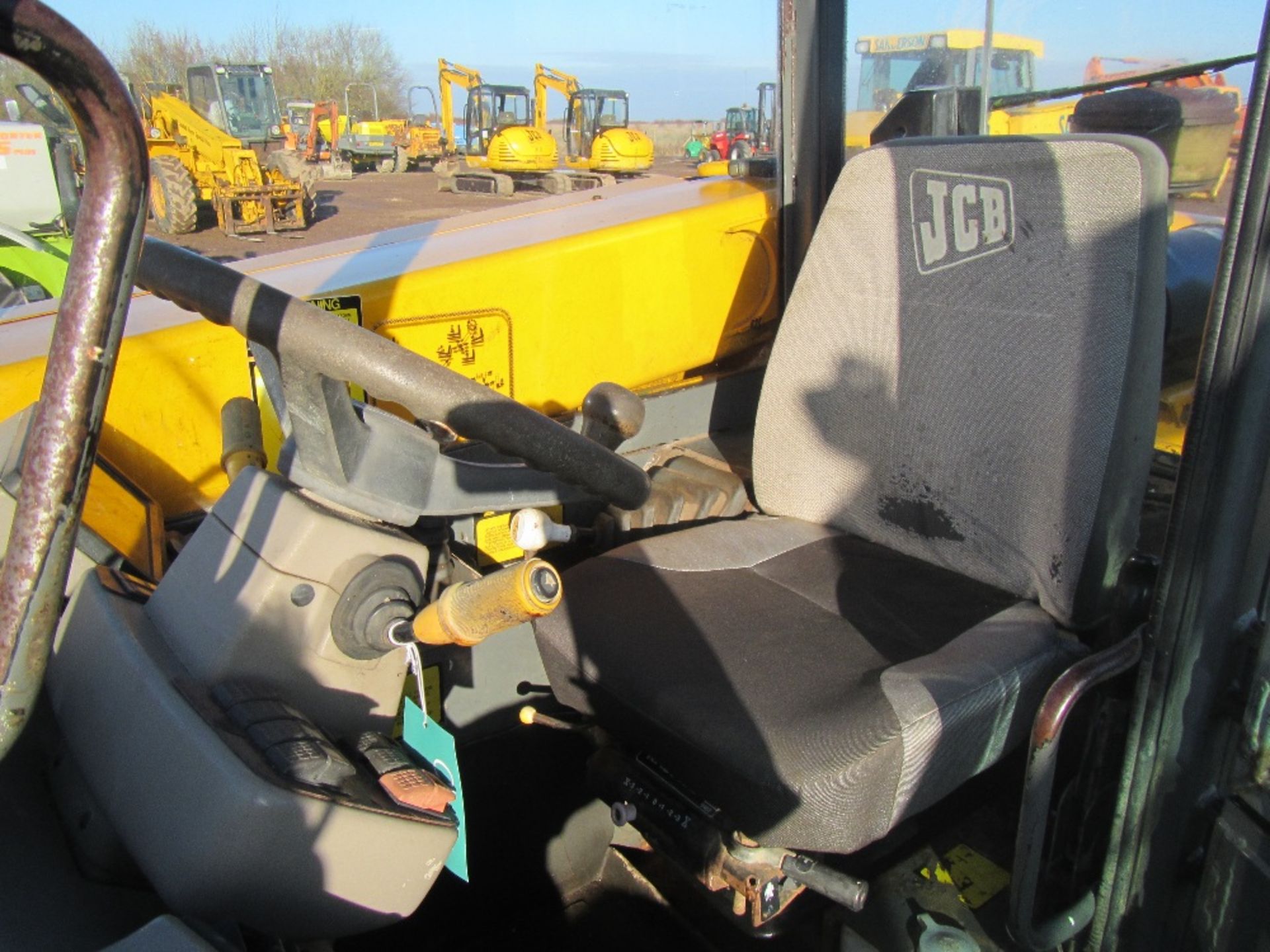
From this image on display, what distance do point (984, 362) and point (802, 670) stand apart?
0.48m

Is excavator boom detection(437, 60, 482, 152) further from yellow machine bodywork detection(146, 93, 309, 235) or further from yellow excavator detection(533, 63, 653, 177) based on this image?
yellow machine bodywork detection(146, 93, 309, 235)

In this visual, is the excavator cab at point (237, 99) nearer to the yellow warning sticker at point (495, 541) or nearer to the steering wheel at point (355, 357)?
the yellow warning sticker at point (495, 541)

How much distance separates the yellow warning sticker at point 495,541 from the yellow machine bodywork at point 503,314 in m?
0.21

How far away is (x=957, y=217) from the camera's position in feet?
4.53

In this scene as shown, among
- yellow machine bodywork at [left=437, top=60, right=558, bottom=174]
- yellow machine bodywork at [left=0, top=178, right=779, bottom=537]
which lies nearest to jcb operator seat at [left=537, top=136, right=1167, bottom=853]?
yellow machine bodywork at [left=0, top=178, right=779, bottom=537]

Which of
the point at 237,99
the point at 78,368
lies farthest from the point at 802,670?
the point at 237,99

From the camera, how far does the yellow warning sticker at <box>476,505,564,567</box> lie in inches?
62.8

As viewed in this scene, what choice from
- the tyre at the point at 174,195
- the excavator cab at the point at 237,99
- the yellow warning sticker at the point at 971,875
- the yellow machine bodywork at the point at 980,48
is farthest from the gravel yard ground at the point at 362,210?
the yellow warning sticker at the point at 971,875

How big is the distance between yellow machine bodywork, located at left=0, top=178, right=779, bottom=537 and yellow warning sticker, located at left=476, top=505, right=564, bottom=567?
211 mm

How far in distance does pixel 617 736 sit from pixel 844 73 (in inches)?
48.6

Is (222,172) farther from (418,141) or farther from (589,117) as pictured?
(418,141)

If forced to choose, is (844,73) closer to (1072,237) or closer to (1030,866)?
(1072,237)

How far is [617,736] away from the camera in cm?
136

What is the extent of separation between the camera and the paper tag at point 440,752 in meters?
1.03
